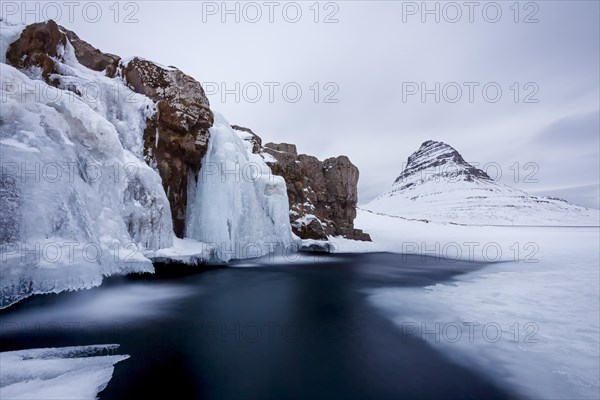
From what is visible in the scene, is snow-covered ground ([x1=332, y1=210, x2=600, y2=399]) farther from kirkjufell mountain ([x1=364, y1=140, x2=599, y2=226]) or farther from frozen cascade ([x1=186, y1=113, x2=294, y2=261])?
kirkjufell mountain ([x1=364, y1=140, x2=599, y2=226])

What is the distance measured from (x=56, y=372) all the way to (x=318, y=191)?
2539cm

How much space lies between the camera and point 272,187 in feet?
62.7

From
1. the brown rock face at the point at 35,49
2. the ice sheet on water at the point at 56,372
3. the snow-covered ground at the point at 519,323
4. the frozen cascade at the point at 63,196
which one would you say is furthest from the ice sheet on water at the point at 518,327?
the brown rock face at the point at 35,49

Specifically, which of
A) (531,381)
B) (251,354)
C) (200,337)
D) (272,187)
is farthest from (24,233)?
(272,187)

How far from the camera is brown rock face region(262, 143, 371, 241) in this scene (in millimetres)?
24516

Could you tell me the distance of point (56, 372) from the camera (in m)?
4.08

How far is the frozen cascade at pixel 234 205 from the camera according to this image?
1516 cm

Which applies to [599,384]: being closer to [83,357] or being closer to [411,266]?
[83,357]

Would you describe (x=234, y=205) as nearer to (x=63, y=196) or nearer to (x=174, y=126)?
(x=174, y=126)

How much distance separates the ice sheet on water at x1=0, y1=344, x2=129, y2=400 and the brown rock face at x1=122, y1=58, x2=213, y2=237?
1062 centimetres

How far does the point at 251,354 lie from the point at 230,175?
38.4 feet

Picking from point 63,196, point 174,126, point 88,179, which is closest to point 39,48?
point 174,126

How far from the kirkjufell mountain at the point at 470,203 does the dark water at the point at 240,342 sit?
237ft

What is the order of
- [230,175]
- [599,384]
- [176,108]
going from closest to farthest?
[599,384]
[176,108]
[230,175]
